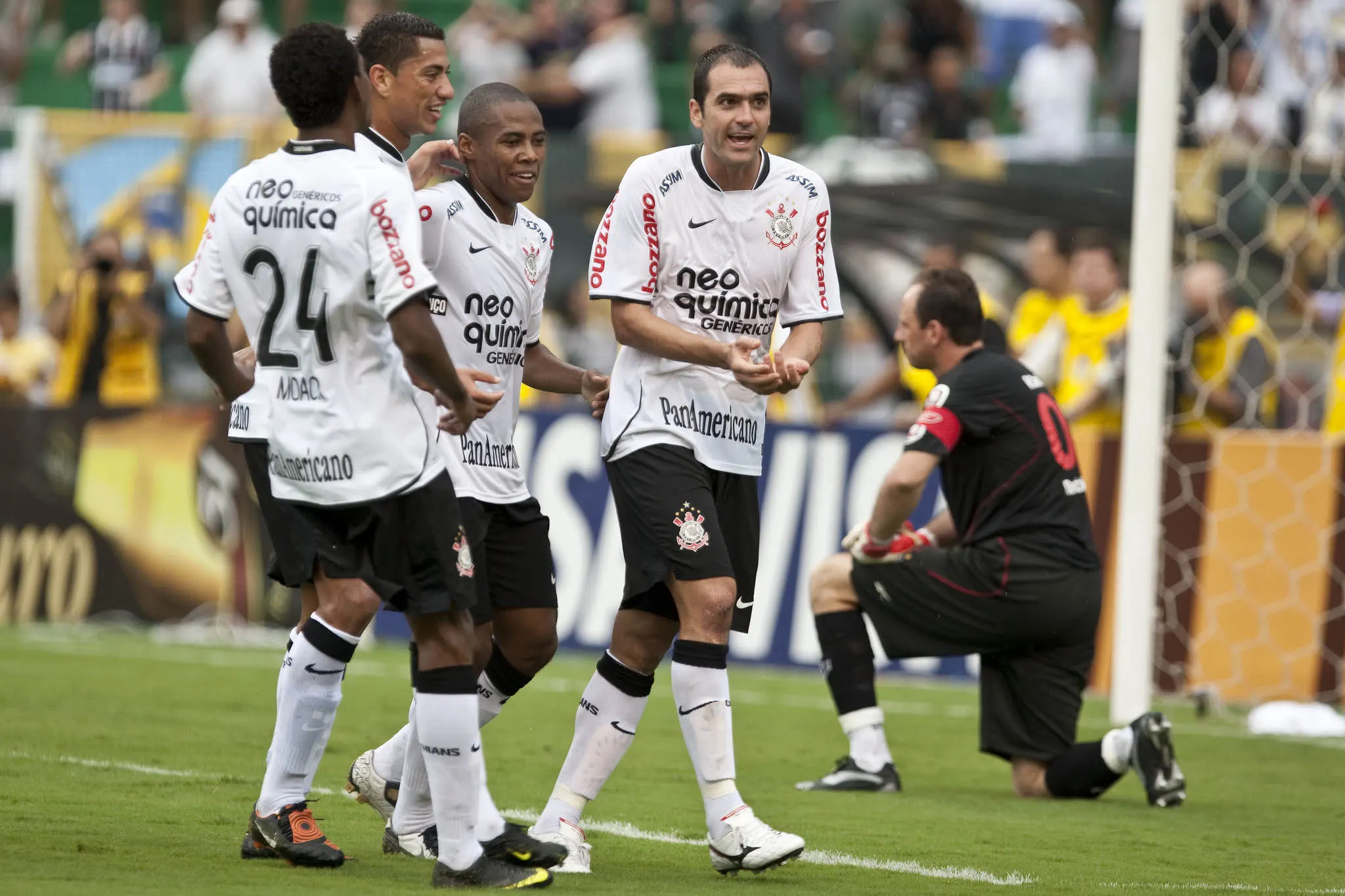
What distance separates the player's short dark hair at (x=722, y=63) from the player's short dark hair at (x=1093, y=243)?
623 cm

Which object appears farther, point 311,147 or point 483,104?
point 483,104

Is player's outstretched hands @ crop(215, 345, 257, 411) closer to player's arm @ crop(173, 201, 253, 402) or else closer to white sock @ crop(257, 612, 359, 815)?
player's arm @ crop(173, 201, 253, 402)

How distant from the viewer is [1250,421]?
11.4 metres

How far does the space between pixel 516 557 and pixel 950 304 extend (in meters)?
2.64

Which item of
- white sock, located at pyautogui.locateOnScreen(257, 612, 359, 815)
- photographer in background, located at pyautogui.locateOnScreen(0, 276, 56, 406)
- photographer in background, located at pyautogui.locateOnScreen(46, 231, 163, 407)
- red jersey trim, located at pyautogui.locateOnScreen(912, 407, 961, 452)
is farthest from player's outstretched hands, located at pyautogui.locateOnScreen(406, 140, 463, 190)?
photographer in background, located at pyautogui.locateOnScreen(0, 276, 56, 406)

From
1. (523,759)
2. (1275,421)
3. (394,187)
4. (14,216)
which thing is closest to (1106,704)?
(1275,421)

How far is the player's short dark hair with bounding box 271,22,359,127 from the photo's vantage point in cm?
521

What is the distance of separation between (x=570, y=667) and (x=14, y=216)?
850 cm

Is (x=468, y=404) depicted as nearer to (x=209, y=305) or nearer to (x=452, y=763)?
(x=209, y=305)

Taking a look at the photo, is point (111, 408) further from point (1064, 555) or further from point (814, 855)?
point (814, 855)

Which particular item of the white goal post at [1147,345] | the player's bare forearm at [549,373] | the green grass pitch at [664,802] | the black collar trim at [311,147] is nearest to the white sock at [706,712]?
the green grass pitch at [664,802]

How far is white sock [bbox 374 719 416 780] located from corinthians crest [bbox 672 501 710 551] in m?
1.08

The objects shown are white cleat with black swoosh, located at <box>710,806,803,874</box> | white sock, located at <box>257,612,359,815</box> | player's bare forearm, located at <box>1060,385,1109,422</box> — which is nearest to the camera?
white sock, located at <box>257,612,359,815</box>

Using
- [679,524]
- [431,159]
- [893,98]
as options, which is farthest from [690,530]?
[893,98]
